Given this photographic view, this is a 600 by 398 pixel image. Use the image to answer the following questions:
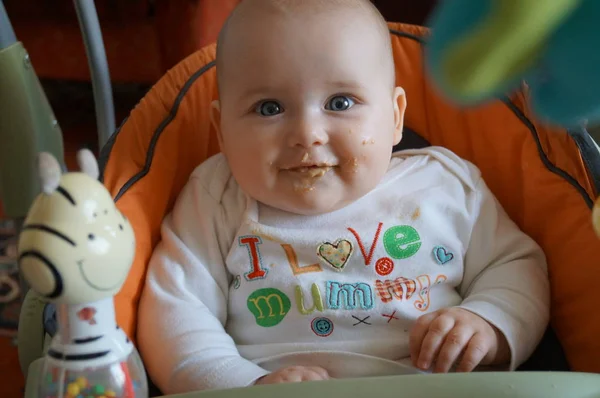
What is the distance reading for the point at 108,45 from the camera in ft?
6.69

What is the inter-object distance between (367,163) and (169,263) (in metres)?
0.28

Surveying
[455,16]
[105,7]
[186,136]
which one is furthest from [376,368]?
[105,7]

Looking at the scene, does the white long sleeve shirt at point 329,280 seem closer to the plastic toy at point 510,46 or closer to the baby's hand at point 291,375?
the baby's hand at point 291,375

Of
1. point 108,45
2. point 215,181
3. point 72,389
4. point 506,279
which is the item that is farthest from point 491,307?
point 108,45

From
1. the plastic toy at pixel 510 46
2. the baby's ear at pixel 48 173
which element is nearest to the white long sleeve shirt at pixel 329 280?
the baby's ear at pixel 48 173

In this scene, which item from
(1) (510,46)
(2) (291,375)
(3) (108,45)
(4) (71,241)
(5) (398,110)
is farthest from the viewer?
(3) (108,45)

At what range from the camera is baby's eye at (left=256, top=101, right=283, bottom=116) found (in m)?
0.89

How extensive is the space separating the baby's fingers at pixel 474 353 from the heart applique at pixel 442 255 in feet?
0.46

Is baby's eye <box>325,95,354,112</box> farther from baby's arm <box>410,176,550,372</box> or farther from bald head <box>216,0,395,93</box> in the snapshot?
baby's arm <box>410,176,550,372</box>

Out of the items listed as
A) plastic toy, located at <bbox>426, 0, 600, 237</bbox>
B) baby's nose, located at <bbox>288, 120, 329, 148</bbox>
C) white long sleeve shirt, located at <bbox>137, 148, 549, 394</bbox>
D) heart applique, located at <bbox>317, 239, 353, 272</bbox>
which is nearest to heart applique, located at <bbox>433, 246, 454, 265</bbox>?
white long sleeve shirt, located at <bbox>137, 148, 549, 394</bbox>

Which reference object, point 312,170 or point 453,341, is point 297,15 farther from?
point 453,341

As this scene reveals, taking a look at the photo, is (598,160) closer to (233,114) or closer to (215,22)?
(233,114)

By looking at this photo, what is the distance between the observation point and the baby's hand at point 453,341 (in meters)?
0.80

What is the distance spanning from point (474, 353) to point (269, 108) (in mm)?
376
